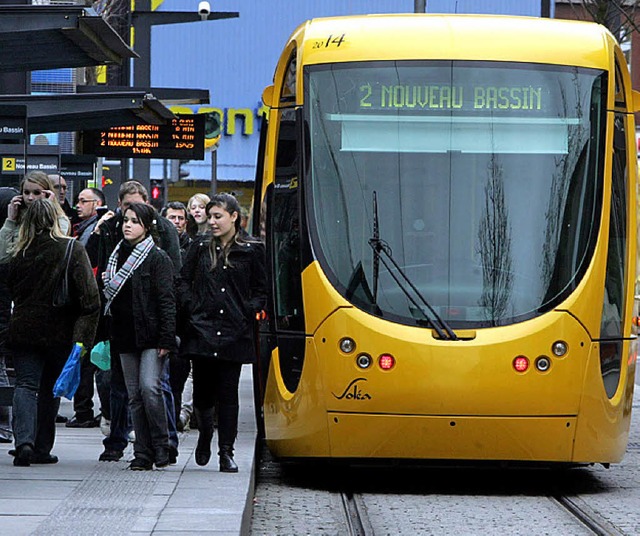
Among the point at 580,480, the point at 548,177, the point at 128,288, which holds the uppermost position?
the point at 548,177

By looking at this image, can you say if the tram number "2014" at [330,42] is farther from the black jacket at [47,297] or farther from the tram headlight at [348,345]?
the black jacket at [47,297]

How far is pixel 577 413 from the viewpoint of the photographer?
1013 cm

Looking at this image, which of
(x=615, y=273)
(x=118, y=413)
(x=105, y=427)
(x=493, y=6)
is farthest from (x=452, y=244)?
(x=493, y=6)

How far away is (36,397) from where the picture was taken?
10023 mm

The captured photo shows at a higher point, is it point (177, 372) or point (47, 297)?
point (47, 297)

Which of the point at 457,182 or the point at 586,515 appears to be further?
the point at 457,182

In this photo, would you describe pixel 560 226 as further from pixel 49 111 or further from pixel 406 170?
pixel 49 111

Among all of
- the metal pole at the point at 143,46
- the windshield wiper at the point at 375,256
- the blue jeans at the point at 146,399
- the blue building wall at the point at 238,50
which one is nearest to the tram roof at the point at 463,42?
the windshield wiper at the point at 375,256

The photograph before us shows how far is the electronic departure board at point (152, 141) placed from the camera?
19.0 metres

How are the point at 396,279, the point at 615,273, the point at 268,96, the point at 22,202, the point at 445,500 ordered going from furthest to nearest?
1. the point at 268,96
2. the point at 615,273
3. the point at 22,202
4. the point at 396,279
5. the point at 445,500

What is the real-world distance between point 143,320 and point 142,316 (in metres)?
0.03

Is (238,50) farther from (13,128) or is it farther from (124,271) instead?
(124,271)

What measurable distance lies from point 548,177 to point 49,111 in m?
4.70

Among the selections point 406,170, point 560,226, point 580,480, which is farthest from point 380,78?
point 580,480
